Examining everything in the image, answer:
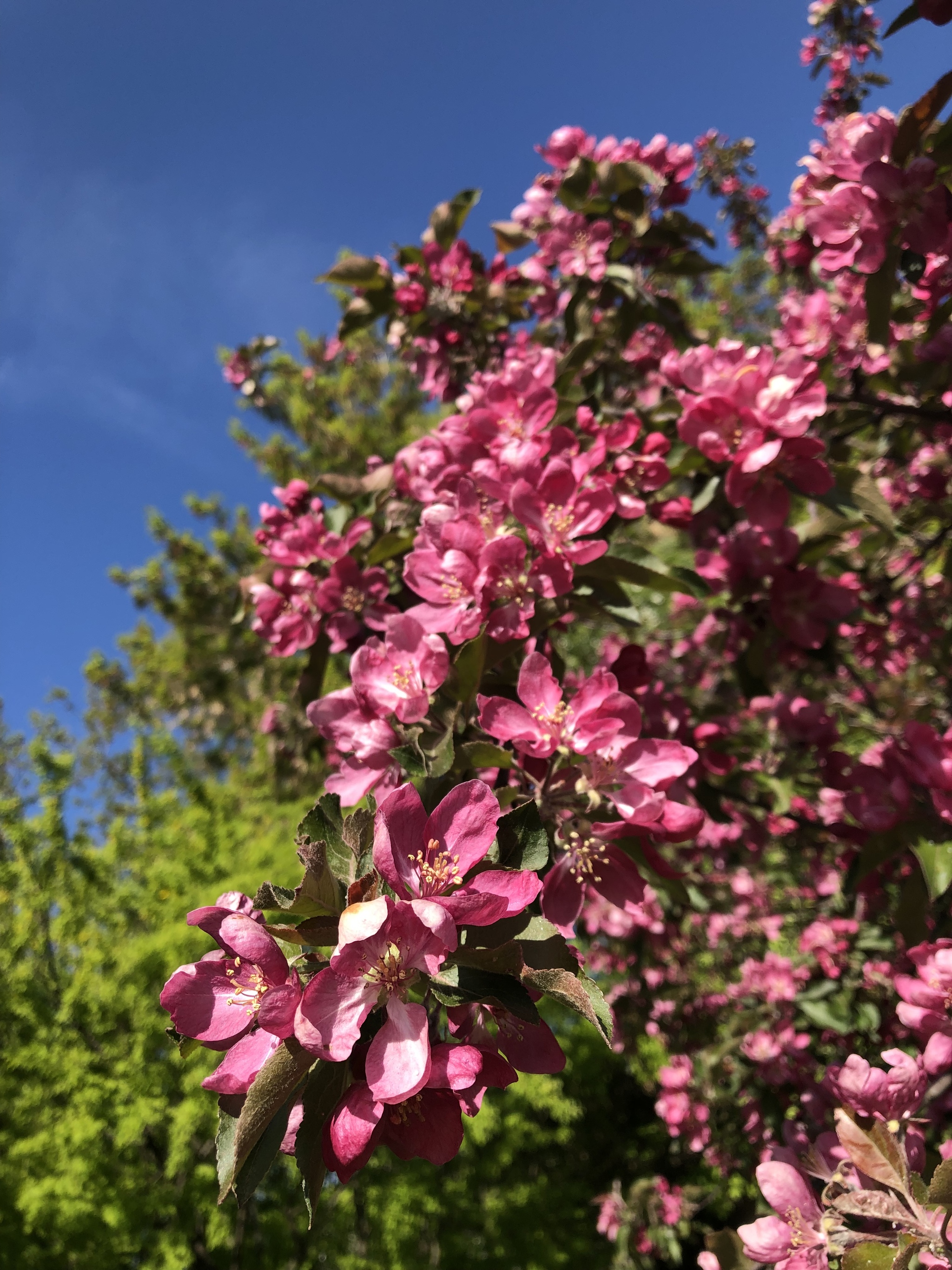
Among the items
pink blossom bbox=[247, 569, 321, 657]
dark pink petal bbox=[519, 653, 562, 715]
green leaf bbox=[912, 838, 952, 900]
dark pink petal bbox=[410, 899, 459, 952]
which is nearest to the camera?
dark pink petal bbox=[410, 899, 459, 952]

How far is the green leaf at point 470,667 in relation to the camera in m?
1.13

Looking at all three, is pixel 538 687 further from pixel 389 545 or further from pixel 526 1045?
pixel 389 545

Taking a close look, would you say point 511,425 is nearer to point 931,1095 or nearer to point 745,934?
point 931,1095

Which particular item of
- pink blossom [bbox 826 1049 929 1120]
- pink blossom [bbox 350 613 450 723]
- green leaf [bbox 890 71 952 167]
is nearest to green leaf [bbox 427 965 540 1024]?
pink blossom [bbox 350 613 450 723]

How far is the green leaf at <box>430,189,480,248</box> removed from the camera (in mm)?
2301

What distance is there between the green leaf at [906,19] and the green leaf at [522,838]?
1.58 meters

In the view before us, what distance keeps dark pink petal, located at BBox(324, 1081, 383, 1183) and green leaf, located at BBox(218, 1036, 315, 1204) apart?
0.06m

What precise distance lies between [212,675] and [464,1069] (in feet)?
30.7

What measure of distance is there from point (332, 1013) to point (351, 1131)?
0.13 metres

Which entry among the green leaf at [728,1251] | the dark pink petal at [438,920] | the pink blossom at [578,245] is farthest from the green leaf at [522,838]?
the pink blossom at [578,245]

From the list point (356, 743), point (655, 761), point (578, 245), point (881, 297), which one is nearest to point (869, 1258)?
point (655, 761)

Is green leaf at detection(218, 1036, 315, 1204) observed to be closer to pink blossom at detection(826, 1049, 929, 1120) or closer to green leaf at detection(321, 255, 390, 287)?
pink blossom at detection(826, 1049, 929, 1120)

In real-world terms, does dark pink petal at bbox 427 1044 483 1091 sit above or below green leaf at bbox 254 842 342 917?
below

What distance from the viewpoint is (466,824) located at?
89 centimetres
